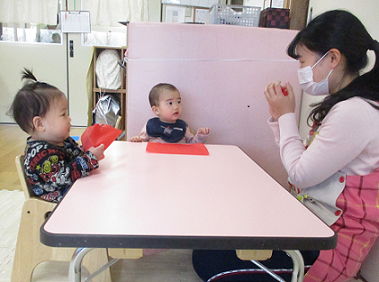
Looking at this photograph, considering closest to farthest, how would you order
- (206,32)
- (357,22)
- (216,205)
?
(216,205) → (357,22) → (206,32)

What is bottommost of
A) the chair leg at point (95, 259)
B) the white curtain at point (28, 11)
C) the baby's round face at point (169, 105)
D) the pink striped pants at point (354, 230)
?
the chair leg at point (95, 259)

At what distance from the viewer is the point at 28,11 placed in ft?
12.0

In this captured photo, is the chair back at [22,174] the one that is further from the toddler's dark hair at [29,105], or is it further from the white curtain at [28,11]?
the white curtain at [28,11]

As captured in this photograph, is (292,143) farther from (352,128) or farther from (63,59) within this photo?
(63,59)

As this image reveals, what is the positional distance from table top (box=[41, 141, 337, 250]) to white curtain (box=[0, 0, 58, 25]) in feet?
12.2

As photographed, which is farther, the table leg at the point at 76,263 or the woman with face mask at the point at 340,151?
the woman with face mask at the point at 340,151

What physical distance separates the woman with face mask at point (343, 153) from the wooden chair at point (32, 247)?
0.71 meters

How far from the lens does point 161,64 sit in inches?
56.2

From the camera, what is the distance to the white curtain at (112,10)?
3.77 m

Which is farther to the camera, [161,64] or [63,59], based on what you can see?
[63,59]

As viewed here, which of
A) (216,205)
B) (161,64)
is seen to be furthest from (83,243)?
(161,64)

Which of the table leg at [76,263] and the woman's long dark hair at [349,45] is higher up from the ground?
the woman's long dark hair at [349,45]

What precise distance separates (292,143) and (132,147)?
0.61m

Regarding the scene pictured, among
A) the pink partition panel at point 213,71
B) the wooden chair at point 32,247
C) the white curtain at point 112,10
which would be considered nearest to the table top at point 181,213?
the wooden chair at point 32,247
